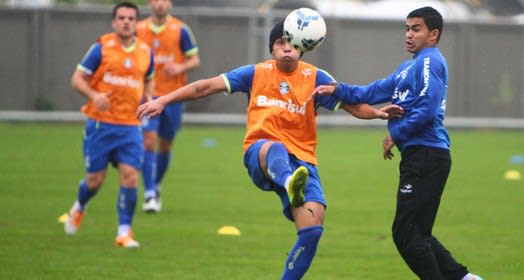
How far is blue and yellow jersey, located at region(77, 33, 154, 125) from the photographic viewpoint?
1076 centimetres

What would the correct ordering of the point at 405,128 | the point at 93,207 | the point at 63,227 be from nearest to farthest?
the point at 405,128
the point at 63,227
the point at 93,207

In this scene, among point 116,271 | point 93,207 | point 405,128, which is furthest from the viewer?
point 93,207

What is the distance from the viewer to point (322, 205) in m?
7.70

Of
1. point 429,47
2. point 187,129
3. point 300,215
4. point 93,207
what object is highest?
point 429,47

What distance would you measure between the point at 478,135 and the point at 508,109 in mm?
2616

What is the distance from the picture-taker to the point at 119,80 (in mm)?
10914

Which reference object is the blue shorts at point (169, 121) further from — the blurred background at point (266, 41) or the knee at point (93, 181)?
the blurred background at point (266, 41)

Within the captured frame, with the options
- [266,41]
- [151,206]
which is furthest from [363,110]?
[266,41]

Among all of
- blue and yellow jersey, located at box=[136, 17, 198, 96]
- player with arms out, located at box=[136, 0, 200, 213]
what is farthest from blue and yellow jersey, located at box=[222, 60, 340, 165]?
blue and yellow jersey, located at box=[136, 17, 198, 96]

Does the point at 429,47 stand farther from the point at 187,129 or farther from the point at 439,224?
the point at 187,129

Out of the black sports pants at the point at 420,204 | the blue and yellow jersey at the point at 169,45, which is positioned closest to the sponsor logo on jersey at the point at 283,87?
the black sports pants at the point at 420,204

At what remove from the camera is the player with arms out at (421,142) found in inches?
297

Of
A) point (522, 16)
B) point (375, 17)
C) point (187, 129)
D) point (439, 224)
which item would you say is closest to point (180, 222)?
point (439, 224)

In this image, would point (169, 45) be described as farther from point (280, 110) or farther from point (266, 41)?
point (266, 41)
